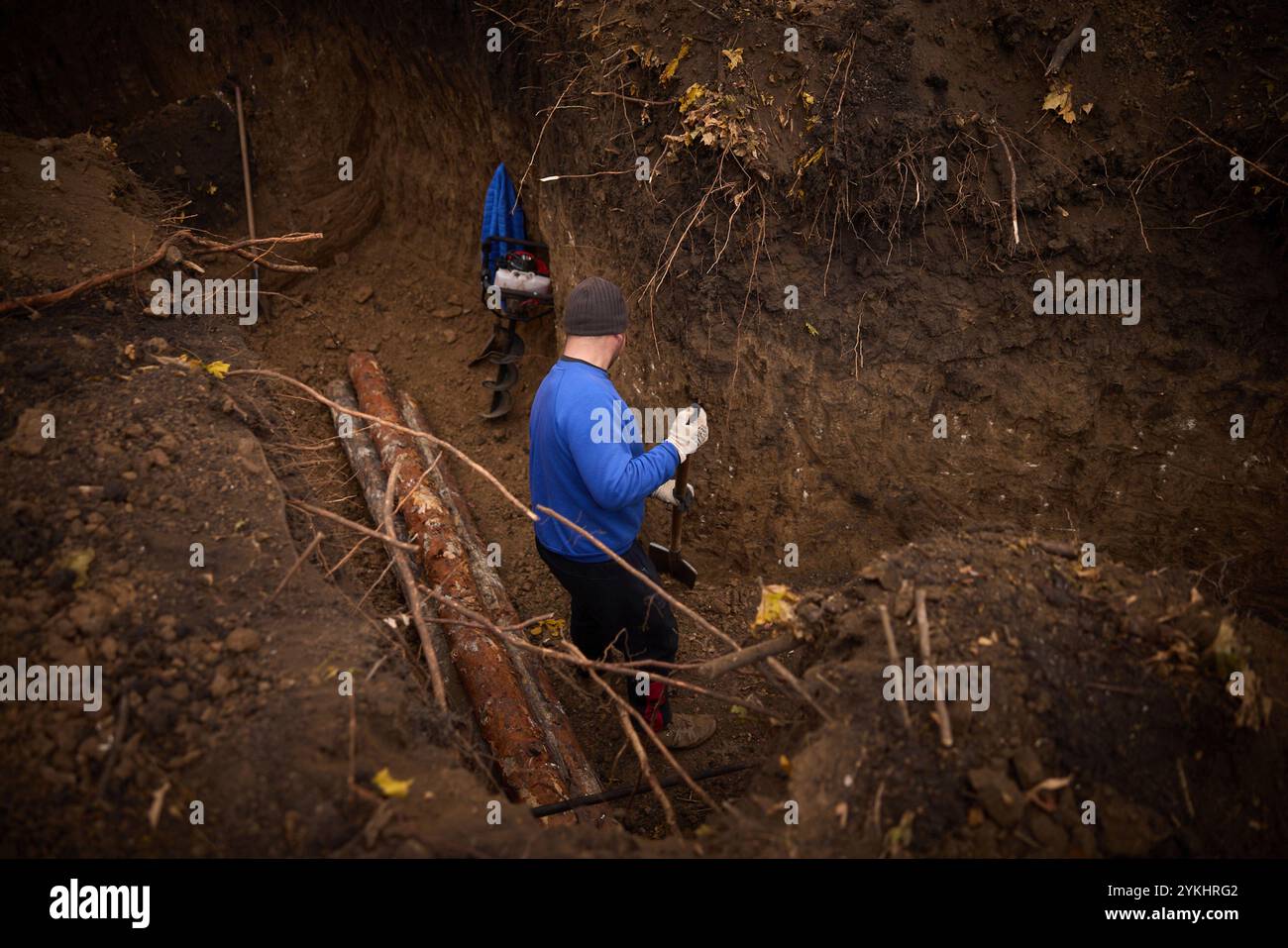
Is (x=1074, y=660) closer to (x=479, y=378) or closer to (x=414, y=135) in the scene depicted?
(x=479, y=378)

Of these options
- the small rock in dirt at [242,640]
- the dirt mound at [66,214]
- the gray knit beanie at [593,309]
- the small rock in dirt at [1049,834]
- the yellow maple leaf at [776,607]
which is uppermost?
the dirt mound at [66,214]

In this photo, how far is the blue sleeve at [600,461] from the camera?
289 centimetres

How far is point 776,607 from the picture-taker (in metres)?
2.52

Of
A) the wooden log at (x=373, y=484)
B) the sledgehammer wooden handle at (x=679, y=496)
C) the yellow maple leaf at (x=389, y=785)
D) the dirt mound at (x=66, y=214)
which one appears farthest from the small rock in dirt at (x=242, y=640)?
the dirt mound at (x=66, y=214)

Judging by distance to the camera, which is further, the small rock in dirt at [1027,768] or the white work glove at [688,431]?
the white work glove at [688,431]

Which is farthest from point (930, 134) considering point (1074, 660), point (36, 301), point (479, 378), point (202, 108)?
point (202, 108)

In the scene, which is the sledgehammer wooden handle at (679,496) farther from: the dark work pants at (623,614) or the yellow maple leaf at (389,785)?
the yellow maple leaf at (389,785)

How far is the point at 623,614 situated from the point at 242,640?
1610 mm

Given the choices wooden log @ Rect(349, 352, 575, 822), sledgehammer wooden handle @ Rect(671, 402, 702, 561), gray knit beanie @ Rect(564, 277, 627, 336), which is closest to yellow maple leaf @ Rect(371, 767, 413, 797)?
wooden log @ Rect(349, 352, 575, 822)

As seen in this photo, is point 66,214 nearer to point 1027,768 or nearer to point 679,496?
point 679,496

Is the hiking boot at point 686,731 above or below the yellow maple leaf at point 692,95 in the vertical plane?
below

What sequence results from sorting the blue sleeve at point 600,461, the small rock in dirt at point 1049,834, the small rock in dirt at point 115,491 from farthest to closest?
1. the blue sleeve at point 600,461
2. the small rock in dirt at point 115,491
3. the small rock in dirt at point 1049,834

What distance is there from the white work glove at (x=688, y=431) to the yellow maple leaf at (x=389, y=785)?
5.67 feet

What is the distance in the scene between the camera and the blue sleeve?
2.89 meters
